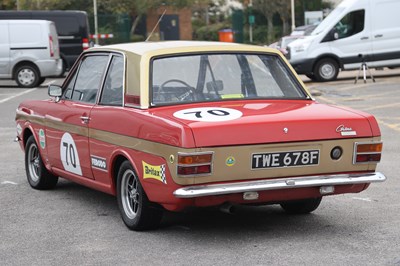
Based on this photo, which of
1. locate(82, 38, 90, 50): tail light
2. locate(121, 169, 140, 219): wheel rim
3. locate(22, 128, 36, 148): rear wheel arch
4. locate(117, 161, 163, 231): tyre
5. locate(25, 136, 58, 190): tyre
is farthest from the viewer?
locate(82, 38, 90, 50): tail light

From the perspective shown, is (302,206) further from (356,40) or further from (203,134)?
(356,40)

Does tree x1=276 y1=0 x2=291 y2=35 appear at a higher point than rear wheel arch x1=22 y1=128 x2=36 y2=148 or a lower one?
lower

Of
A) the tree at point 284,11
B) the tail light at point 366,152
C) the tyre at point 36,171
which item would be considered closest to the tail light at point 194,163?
the tail light at point 366,152

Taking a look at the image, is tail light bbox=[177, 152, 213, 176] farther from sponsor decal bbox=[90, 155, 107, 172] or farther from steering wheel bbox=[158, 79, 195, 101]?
sponsor decal bbox=[90, 155, 107, 172]

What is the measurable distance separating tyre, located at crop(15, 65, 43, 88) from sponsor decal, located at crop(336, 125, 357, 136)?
22.7 meters

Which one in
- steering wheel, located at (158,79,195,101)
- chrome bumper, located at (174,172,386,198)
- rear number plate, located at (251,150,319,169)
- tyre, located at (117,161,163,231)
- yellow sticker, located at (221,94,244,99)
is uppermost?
steering wheel, located at (158,79,195,101)

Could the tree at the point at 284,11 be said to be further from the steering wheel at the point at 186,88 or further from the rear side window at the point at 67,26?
the steering wheel at the point at 186,88

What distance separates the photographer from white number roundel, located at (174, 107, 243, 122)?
6.85 meters

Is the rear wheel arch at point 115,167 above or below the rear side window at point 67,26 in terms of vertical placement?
above

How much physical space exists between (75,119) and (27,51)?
2068 cm

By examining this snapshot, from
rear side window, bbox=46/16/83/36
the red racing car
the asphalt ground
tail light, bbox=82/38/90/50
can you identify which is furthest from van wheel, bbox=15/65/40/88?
A: the red racing car

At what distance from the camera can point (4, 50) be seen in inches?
1118

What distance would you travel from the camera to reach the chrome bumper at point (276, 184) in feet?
21.6

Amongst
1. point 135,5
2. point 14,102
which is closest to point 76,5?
point 135,5
